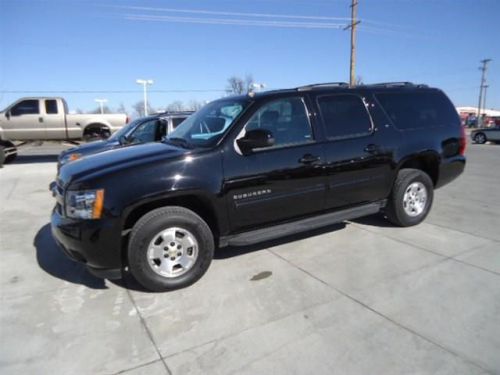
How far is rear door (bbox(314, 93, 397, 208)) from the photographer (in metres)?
4.30

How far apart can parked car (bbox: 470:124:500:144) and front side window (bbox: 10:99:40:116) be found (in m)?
24.7

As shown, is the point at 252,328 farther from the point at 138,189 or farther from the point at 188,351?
the point at 138,189

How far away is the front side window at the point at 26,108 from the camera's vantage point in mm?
13932

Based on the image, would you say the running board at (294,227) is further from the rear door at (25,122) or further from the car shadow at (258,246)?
the rear door at (25,122)

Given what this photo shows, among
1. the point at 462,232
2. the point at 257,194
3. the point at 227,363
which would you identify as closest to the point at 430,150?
the point at 462,232

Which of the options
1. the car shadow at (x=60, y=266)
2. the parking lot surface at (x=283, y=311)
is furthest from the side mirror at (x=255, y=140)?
the car shadow at (x=60, y=266)

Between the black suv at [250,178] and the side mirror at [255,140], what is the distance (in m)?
0.01

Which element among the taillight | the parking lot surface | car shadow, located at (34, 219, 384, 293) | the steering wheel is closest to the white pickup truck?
car shadow, located at (34, 219, 384, 293)

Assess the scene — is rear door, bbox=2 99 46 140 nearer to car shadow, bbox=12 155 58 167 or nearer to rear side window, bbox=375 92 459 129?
car shadow, bbox=12 155 58 167

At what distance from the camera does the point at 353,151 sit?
440 centimetres

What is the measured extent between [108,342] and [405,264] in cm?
299

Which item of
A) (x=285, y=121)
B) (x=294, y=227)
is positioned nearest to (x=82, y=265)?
(x=294, y=227)

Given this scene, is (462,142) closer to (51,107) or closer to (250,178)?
(250,178)

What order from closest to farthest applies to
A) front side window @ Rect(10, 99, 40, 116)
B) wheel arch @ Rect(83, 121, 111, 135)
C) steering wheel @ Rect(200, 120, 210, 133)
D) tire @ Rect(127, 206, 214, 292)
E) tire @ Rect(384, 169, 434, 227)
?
tire @ Rect(127, 206, 214, 292), steering wheel @ Rect(200, 120, 210, 133), tire @ Rect(384, 169, 434, 227), front side window @ Rect(10, 99, 40, 116), wheel arch @ Rect(83, 121, 111, 135)
